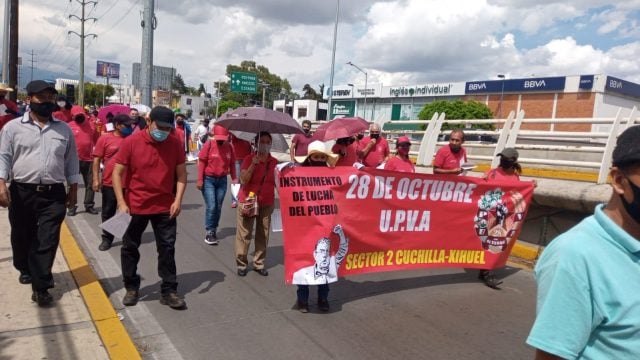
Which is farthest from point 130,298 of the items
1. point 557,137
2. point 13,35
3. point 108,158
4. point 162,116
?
point 13,35

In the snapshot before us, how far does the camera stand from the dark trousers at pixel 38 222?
456cm

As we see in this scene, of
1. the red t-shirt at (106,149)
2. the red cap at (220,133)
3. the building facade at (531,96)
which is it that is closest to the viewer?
the red t-shirt at (106,149)

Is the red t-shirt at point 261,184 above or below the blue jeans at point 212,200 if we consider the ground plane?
above

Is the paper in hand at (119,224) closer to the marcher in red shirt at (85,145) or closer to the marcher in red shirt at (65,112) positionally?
the marcher in red shirt at (85,145)

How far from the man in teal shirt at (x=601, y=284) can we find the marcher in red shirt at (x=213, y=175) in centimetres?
631

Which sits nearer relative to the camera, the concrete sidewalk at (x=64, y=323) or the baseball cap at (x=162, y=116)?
the concrete sidewalk at (x=64, y=323)

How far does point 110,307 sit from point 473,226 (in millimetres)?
4123

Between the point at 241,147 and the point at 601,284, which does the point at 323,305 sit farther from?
the point at 241,147

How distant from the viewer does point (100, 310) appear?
4.55 m

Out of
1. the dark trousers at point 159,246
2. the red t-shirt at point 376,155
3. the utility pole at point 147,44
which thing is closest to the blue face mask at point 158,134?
the dark trousers at point 159,246

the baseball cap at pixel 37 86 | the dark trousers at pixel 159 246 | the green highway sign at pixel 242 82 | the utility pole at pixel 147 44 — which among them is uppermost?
the green highway sign at pixel 242 82

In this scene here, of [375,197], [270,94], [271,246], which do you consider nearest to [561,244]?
[375,197]

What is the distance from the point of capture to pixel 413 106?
70750 mm

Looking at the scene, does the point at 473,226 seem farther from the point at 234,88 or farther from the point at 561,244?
the point at 234,88
